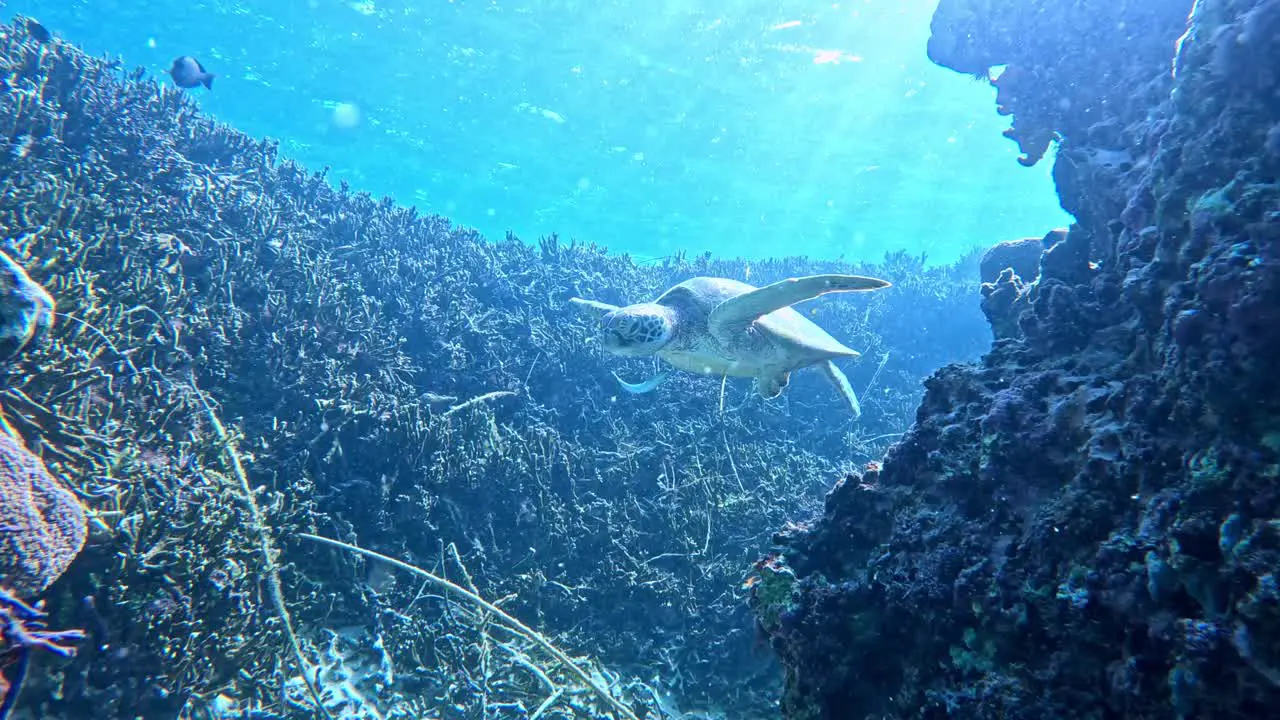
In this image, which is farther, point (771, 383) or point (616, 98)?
point (616, 98)

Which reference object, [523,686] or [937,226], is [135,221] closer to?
[523,686]

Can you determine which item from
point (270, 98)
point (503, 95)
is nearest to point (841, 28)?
point (503, 95)

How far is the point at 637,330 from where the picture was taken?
15.6ft

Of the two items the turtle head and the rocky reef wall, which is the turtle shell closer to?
the turtle head

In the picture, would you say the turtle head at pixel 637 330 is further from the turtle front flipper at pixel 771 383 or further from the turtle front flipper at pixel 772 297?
the turtle front flipper at pixel 771 383

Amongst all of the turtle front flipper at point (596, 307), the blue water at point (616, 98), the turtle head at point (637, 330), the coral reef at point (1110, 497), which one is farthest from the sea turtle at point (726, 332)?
the blue water at point (616, 98)

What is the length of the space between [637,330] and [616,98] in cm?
2007

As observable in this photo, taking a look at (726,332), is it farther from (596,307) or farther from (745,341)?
(596,307)

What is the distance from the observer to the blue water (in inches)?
654

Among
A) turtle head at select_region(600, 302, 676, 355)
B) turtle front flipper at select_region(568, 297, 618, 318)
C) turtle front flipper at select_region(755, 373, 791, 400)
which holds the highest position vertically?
turtle front flipper at select_region(568, 297, 618, 318)

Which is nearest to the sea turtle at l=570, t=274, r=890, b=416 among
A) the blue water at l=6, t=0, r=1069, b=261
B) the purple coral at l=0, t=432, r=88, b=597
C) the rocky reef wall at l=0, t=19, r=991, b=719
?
the rocky reef wall at l=0, t=19, r=991, b=719

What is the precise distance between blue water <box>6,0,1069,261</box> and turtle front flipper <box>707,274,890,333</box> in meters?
13.7

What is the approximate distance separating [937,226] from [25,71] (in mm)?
43288

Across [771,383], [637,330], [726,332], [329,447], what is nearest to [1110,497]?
[637,330]
